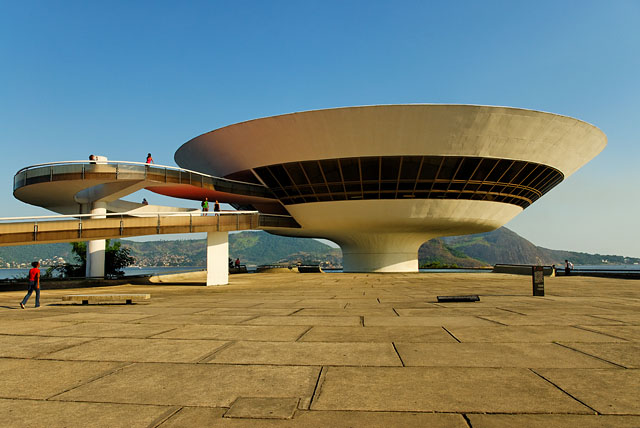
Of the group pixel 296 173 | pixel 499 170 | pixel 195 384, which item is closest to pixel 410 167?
pixel 499 170

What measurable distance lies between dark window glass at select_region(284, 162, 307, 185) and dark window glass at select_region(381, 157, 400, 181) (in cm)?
677

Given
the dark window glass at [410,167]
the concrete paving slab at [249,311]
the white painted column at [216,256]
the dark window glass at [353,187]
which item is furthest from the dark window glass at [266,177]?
the concrete paving slab at [249,311]

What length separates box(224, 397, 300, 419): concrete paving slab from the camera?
A: 368cm

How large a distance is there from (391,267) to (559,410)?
4164 cm

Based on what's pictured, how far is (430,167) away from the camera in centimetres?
3419

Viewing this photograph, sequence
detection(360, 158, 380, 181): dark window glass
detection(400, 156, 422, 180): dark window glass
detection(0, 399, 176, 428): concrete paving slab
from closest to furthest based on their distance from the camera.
Result: 1. detection(0, 399, 176, 428): concrete paving slab
2. detection(400, 156, 422, 180): dark window glass
3. detection(360, 158, 380, 181): dark window glass

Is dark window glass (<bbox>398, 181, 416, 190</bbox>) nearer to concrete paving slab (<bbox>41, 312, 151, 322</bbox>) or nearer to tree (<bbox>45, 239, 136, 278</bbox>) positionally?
tree (<bbox>45, 239, 136, 278</bbox>)

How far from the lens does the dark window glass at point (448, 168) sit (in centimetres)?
3381

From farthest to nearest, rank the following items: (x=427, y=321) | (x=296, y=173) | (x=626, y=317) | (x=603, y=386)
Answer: (x=296, y=173) → (x=626, y=317) → (x=427, y=321) → (x=603, y=386)

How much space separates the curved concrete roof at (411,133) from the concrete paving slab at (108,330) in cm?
2497

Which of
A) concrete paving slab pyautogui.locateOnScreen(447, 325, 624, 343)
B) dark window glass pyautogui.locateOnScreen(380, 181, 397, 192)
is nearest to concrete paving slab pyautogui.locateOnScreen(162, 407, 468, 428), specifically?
concrete paving slab pyautogui.locateOnScreen(447, 325, 624, 343)

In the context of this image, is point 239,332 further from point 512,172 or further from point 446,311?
point 512,172

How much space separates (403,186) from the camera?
35.8m

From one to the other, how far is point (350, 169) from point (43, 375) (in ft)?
100
